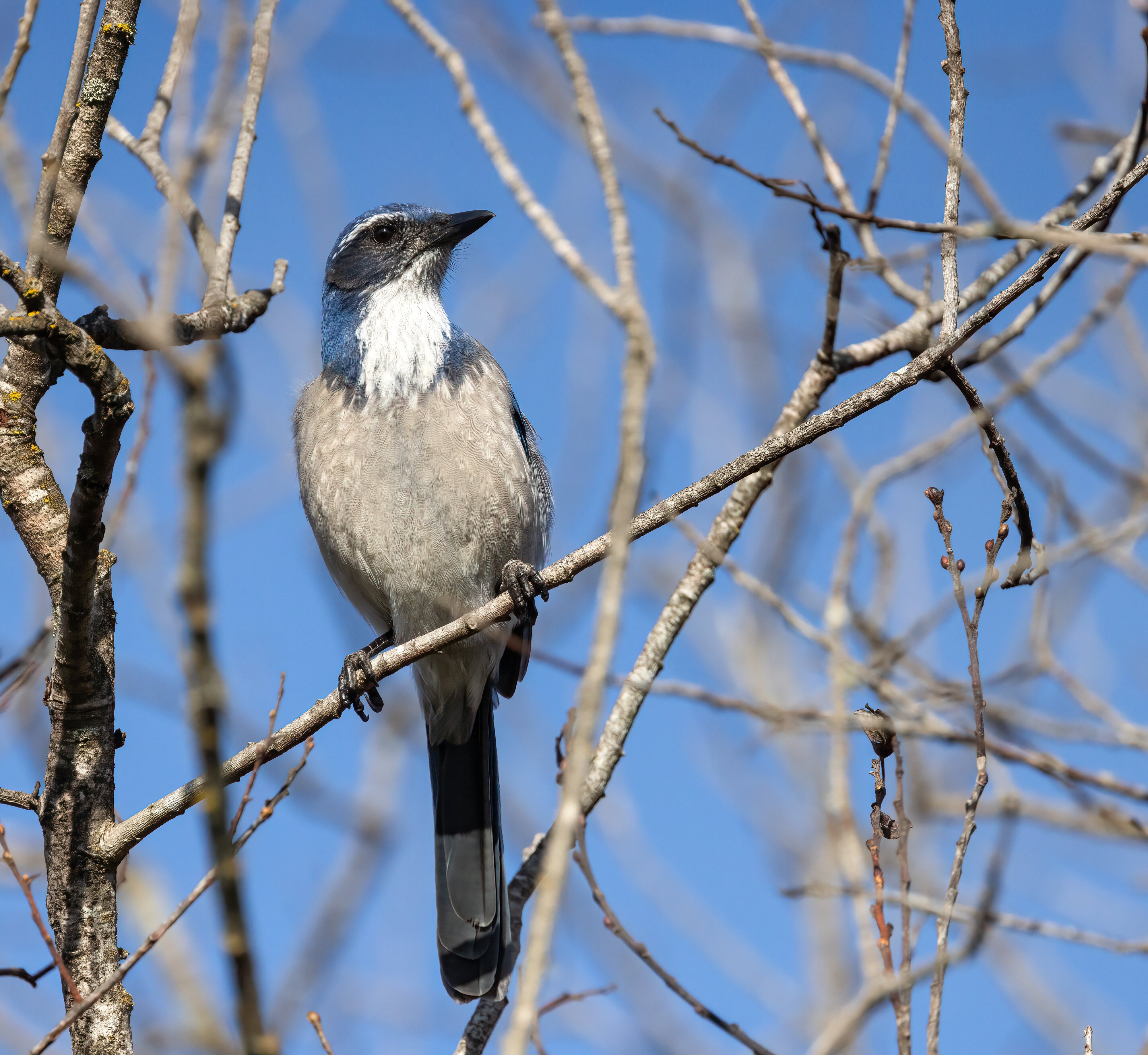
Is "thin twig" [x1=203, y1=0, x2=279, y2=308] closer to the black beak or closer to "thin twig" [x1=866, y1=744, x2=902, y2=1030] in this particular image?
the black beak

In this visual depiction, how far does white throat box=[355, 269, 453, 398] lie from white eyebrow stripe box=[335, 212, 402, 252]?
34 centimetres

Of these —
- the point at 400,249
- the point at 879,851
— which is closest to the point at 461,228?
the point at 400,249

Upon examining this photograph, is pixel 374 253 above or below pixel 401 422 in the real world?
above

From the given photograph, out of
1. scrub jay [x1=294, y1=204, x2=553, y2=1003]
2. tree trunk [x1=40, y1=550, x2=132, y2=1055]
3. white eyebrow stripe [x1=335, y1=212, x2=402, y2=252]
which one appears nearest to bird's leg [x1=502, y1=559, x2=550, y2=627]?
scrub jay [x1=294, y1=204, x2=553, y2=1003]

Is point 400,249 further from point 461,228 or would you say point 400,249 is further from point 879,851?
point 879,851

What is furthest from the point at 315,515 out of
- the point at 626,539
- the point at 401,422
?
the point at 626,539

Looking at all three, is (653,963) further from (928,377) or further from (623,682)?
(928,377)

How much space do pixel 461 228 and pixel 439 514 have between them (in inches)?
64.2

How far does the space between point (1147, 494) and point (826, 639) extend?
1716 millimetres

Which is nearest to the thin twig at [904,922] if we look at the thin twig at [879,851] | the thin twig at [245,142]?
the thin twig at [879,851]

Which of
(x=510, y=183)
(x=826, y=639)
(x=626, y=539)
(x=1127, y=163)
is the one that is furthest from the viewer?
(x=826, y=639)

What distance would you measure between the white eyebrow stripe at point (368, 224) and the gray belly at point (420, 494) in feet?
2.94

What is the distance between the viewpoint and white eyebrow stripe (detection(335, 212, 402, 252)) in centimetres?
551

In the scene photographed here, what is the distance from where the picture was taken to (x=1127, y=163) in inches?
136
